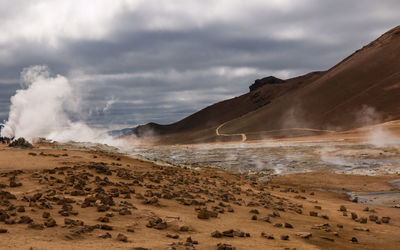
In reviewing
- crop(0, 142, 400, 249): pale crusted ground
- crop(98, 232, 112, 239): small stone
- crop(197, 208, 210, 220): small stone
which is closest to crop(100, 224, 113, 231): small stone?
crop(0, 142, 400, 249): pale crusted ground

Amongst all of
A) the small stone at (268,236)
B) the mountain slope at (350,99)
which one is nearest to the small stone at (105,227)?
the small stone at (268,236)

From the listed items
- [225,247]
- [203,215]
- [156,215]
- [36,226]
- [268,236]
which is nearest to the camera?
[225,247]

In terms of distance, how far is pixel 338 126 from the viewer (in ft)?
413

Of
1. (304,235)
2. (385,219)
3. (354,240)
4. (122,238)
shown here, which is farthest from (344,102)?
(122,238)

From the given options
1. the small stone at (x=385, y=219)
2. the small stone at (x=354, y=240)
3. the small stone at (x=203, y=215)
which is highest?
the small stone at (x=203, y=215)

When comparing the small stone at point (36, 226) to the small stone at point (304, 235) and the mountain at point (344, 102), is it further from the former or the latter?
the mountain at point (344, 102)

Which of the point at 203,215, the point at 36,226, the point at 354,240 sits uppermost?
the point at 36,226

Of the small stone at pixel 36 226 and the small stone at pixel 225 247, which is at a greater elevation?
the small stone at pixel 36 226

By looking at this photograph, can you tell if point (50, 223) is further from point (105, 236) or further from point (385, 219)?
point (385, 219)

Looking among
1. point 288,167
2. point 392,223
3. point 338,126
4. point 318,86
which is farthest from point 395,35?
point 392,223

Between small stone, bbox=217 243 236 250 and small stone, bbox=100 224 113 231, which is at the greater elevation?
small stone, bbox=100 224 113 231

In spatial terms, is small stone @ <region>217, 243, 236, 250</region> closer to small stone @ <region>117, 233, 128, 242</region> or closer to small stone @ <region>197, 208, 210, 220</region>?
small stone @ <region>117, 233, 128, 242</region>

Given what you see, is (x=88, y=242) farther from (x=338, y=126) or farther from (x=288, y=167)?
(x=338, y=126)

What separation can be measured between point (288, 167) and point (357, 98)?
105195mm
